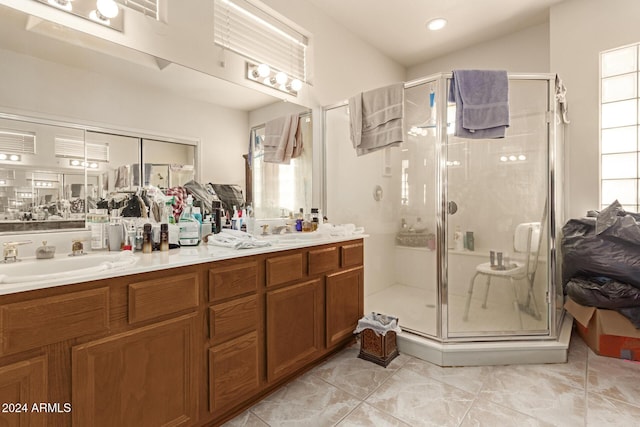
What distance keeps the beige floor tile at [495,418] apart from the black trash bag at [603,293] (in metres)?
1.06

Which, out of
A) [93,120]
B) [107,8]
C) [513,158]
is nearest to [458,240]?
[513,158]

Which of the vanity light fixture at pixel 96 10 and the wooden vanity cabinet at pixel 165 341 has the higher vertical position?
the vanity light fixture at pixel 96 10

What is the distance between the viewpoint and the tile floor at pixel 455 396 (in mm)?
1535

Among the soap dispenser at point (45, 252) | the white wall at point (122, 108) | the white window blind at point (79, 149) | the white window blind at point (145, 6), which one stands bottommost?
the soap dispenser at point (45, 252)

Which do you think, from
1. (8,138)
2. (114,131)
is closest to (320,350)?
(114,131)

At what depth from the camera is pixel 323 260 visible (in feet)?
6.59

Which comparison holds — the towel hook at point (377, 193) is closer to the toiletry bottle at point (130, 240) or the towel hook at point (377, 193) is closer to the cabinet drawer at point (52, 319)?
the toiletry bottle at point (130, 240)

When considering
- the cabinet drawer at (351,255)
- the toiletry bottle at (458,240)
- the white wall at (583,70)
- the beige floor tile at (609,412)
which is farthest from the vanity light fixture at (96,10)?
the white wall at (583,70)

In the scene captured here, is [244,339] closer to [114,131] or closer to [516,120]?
[114,131]

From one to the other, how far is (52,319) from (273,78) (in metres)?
1.98

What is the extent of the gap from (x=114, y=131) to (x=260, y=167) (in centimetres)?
91

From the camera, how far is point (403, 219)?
113 inches

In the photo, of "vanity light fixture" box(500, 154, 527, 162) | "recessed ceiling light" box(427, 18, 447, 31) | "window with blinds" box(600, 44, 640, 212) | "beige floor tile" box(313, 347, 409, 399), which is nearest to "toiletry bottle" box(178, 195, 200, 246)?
"beige floor tile" box(313, 347, 409, 399)

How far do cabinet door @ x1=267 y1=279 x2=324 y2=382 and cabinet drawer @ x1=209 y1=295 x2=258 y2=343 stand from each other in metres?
0.11
